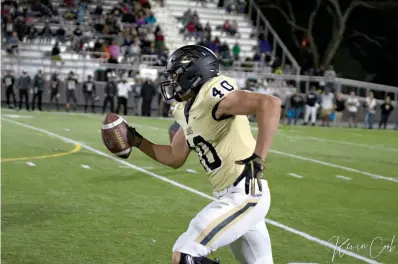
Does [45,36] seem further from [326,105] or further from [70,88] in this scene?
[326,105]

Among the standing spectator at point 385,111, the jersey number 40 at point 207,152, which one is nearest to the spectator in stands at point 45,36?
the standing spectator at point 385,111

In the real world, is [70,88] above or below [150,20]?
below

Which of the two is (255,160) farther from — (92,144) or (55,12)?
(55,12)

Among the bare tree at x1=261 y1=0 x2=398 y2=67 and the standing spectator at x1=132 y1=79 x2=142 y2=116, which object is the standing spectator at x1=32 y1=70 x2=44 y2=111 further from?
the bare tree at x1=261 y1=0 x2=398 y2=67

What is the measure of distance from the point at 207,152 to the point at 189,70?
1.55 ft

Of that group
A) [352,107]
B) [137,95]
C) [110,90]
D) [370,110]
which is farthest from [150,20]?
[370,110]

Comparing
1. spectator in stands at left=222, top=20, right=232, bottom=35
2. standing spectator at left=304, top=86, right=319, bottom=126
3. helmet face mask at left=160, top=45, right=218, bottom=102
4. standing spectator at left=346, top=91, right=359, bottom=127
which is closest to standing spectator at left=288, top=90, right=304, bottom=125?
standing spectator at left=304, top=86, right=319, bottom=126

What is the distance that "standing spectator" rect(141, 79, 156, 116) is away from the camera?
25578mm

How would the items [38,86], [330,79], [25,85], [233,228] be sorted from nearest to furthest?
[233,228], [25,85], [38,86], [330,79]

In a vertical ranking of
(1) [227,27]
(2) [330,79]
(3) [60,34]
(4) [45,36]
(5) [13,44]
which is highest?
(1) [227,27]

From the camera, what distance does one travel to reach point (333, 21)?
40.7 metres

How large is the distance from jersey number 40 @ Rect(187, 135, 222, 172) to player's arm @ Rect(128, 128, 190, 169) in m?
0.43

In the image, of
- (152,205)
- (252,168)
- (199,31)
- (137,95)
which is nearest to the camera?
(252,168)

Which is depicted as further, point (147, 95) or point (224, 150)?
point (147, 95)
